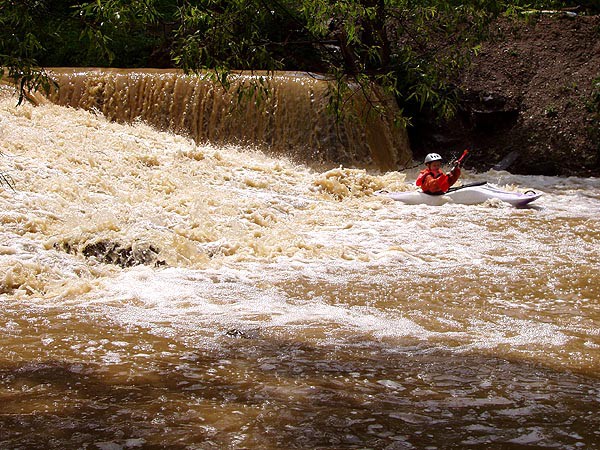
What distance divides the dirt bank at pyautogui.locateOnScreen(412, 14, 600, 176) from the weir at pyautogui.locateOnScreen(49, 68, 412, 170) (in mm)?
2625

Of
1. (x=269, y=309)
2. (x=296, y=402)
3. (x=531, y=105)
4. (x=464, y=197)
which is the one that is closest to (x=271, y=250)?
(x=269, y=309)

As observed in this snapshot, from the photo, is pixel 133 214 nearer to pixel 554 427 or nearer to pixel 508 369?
pixel 508 369

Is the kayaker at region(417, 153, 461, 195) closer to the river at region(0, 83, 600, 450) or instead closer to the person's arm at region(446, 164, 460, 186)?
the person's arm at region(446, 164, 460, 186)

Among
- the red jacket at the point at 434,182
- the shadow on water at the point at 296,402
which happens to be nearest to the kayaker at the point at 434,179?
the red jacket at the point at 434,182

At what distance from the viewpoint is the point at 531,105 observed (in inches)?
559

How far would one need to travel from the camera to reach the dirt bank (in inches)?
540

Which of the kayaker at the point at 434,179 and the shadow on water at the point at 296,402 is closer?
the shadow on water at the point at 296,402

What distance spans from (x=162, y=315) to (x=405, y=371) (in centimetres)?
173

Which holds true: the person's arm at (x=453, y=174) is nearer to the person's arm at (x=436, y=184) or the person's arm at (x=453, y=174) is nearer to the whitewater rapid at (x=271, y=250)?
the person's arm at (x=436, y=184)

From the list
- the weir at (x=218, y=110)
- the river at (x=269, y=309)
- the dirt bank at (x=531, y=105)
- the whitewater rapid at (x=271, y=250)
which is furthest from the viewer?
the dirt bank at (x=531, y=105)

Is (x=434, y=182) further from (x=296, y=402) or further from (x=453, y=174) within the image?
(x=296, y=402)

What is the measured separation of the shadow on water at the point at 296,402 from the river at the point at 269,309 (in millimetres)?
12

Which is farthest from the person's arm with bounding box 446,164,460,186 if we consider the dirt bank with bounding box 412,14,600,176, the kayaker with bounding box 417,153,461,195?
the dirt bank with bounding box 412,14,600,176

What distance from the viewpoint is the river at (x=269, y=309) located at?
296 centimetres
